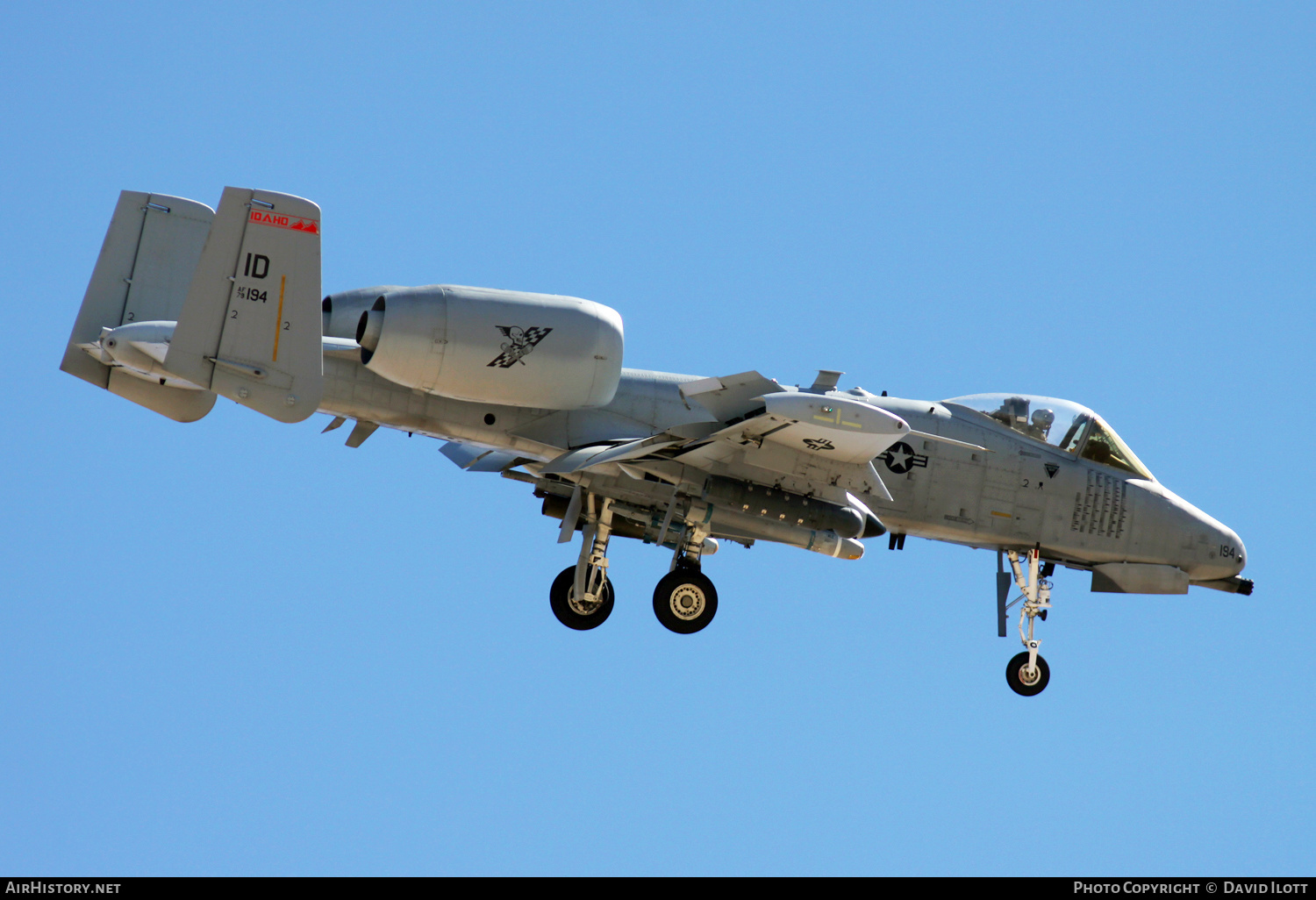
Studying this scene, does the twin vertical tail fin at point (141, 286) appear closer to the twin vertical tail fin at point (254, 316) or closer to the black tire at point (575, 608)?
the twin vertical tail fin at point (254, 316)

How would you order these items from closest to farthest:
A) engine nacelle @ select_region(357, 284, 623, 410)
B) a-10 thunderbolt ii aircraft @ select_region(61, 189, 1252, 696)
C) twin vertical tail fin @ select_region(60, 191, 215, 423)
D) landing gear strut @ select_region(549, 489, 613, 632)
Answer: a-10 thunderbolt ii aircraft @ select_region(61, 189, 1252, 696), engine nacelle @ select_region(357, 284, 623, 410), twin vertical tail fin @ select_region(60, 191, 215, 423), landing gear strut @ select_region(549, 489, 613, 632)

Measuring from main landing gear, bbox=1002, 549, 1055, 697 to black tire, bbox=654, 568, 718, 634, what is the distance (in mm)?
4229

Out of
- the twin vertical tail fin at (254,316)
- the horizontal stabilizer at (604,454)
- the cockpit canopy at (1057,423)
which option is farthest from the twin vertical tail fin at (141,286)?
the cockpit canopy at (1057,423)

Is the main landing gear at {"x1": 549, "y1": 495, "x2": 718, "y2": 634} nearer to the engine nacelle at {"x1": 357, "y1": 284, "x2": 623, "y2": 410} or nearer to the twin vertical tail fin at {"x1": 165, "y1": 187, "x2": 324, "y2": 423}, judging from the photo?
the engine nacelle at {"x1": 357, "y1": 284, "x2": 623, "y2": 410}

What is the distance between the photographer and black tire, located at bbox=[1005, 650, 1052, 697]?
721 inches

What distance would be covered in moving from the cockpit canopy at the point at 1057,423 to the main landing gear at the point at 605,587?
4278 millimetres

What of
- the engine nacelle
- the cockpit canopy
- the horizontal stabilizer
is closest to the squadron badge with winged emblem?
the engine nacelle

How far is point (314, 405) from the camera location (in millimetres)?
13359

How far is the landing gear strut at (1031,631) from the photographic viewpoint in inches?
715

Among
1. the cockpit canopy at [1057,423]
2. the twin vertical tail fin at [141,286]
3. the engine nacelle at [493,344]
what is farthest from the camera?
the cockpit canopy at [1057,423]
